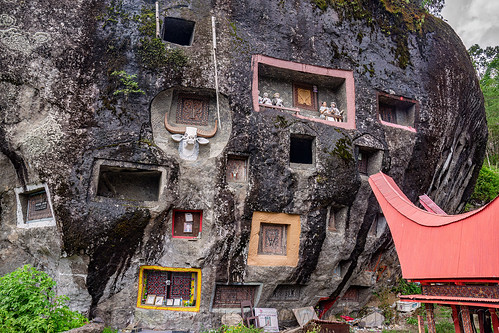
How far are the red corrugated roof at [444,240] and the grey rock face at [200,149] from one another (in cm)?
298

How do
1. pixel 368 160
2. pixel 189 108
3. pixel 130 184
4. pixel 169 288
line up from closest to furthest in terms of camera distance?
pixel 169 288
pixel 130 184
pixel 189 108
pixel 368 160

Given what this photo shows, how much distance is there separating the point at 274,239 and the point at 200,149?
11.0 ft

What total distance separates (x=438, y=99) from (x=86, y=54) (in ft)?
36.7

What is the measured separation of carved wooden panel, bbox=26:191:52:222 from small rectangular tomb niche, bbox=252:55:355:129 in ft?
20.7

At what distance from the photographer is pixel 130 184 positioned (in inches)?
417

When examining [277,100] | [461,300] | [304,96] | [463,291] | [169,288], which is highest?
[304,96]

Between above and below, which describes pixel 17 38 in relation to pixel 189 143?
above

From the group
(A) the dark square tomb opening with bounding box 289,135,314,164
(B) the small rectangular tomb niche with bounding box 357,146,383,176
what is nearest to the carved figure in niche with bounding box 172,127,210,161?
(A) the dark square tomb opening with bounding box 289,135,314,164

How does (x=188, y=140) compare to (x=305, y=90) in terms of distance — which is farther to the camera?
(x=305, y=90)

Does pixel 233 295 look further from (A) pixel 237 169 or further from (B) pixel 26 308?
(B) pixel 26 308

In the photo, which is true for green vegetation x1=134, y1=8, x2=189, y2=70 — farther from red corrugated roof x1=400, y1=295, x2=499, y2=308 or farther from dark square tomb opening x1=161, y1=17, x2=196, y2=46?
red corrugated roof x1=400, y1=295, x2=499, y2=308

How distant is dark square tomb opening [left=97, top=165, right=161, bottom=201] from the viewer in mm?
10091

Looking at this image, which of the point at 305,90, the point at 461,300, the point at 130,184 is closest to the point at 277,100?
the point at 305,90

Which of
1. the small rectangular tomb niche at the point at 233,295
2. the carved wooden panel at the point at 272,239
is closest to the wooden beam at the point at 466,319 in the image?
the carved wooden panel at the point at 272,239
